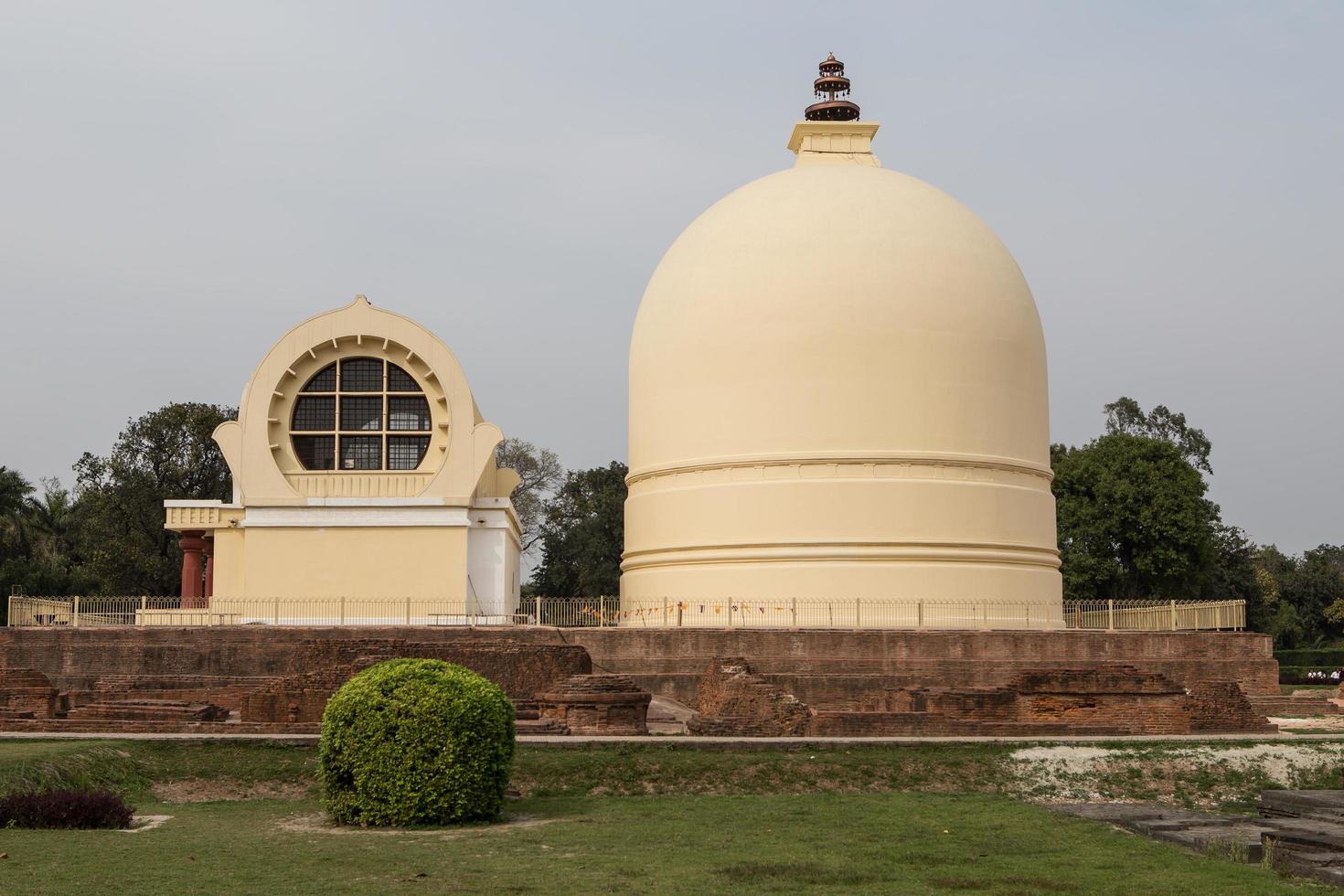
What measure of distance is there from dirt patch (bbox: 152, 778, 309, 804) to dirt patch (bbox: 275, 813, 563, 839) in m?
2.05

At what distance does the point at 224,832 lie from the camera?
13125 millimetres

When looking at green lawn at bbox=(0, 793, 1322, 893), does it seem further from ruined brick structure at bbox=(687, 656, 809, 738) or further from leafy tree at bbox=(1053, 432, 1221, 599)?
leafy tree at bbox=(1053, 432, 1221, 599)

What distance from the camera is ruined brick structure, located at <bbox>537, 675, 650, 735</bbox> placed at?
19766mm

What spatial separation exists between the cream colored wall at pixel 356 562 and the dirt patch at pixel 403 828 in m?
14.3

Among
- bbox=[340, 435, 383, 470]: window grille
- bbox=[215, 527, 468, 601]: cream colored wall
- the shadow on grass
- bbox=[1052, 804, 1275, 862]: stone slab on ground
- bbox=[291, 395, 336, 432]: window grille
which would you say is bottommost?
the shadow on grass

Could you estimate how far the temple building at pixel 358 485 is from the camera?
28.4m

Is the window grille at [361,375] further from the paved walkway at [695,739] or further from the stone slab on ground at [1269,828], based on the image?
the stone slab on ground at [1269,828]

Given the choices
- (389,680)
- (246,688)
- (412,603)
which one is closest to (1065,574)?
(412,603)

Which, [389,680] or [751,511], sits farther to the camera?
[751,511]

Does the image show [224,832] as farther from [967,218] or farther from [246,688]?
[967,218]

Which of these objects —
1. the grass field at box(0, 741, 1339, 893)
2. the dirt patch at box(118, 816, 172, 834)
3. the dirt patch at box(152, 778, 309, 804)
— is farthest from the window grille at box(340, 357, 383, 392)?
the dirt patch at box(118, 816, 172, 834)

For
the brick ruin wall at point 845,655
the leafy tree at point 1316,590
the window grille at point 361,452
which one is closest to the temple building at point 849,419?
the brick ruin wall at point 845,655

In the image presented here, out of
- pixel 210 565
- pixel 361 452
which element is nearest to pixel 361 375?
pixel 361 452

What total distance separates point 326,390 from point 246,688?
27.9ft
